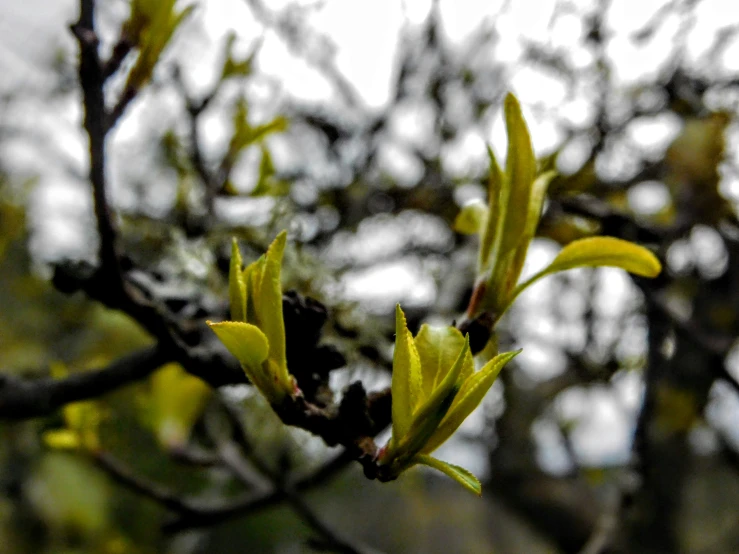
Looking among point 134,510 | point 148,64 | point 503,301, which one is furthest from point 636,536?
point 134,510

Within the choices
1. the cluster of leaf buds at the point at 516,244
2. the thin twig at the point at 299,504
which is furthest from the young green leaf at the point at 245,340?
the thin twig at the point at 299,504

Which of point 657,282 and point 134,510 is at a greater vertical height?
point 657,282

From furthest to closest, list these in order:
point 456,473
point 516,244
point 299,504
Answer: point 299,504 → point 516,244 → point 456,473

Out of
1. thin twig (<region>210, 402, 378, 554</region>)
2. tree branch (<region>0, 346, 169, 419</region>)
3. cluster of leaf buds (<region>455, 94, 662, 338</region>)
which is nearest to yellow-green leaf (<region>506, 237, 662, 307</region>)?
cluster of leaf buds (<region>455, 94, 662, 338</region>)

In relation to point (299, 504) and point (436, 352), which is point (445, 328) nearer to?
point (436, 352)

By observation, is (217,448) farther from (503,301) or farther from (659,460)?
(659,460)

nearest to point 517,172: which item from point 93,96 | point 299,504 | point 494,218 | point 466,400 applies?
point 494,218

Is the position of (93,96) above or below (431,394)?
above
